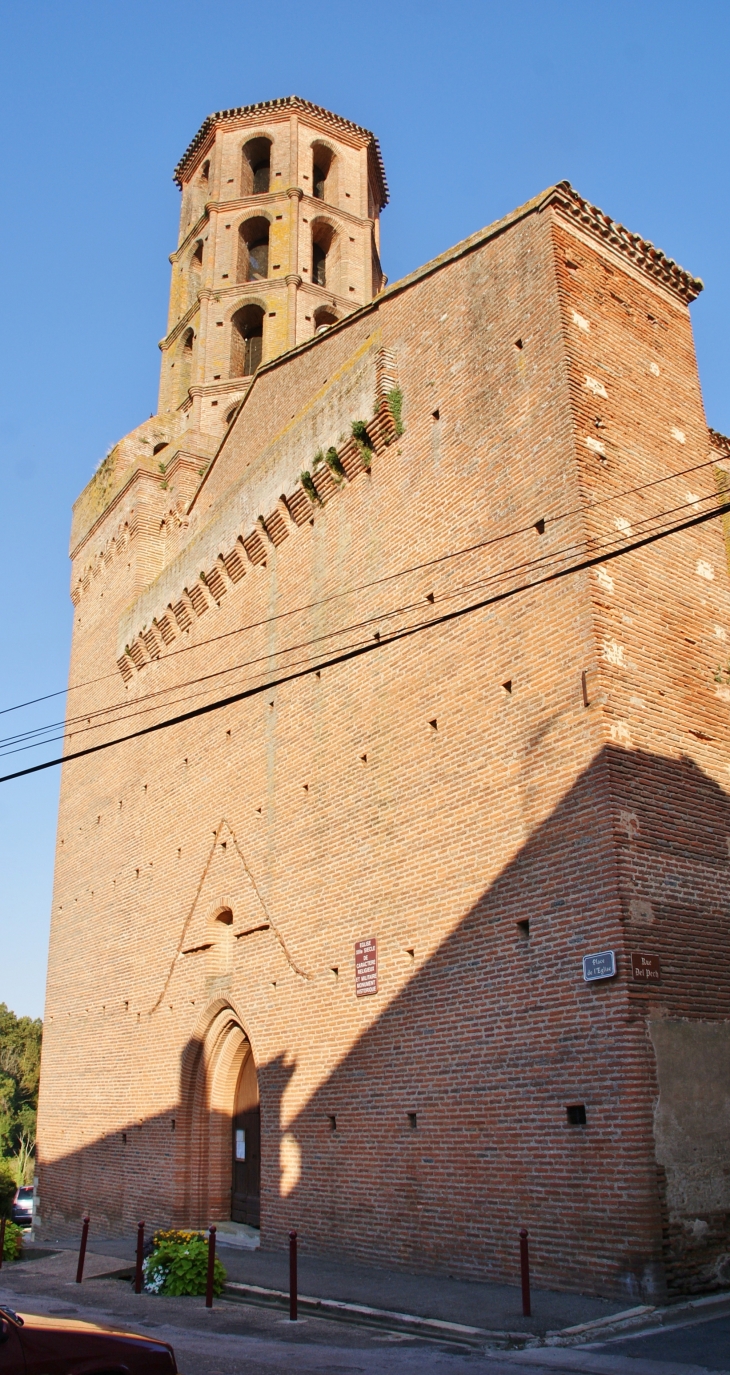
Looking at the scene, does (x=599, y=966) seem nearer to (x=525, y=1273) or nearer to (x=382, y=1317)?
(x=525, y=1273)

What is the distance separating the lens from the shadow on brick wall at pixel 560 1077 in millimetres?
8930

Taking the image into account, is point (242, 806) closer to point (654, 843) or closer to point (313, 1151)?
point (313, 1151)

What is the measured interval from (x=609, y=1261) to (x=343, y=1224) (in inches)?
173

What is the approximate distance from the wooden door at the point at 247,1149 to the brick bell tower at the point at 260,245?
15748 millimetres

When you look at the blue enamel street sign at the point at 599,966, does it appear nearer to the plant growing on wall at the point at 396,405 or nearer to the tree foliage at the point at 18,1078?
the plant growing on wall at the point at 396,405

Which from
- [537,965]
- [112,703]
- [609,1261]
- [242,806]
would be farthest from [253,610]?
[609,1261]

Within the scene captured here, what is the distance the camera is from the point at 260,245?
30047 mm

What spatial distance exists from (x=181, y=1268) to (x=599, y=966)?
5368 millimetres

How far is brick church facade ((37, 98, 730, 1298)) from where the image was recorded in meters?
9.59

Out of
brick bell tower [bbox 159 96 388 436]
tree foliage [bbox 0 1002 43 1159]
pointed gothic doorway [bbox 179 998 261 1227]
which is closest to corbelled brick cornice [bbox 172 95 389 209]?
brick bell tower [bbox 159 96 388 436]

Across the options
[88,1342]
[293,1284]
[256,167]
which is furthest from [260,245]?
[88,1342]

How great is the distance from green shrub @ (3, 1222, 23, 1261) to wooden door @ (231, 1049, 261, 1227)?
3005mm

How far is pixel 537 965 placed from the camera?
33.3 ft

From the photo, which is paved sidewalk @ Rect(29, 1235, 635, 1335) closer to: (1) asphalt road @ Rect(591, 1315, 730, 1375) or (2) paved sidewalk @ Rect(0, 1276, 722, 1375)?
(2) paved sidewalk @ Rect(0, 1276, 722, 1375)
